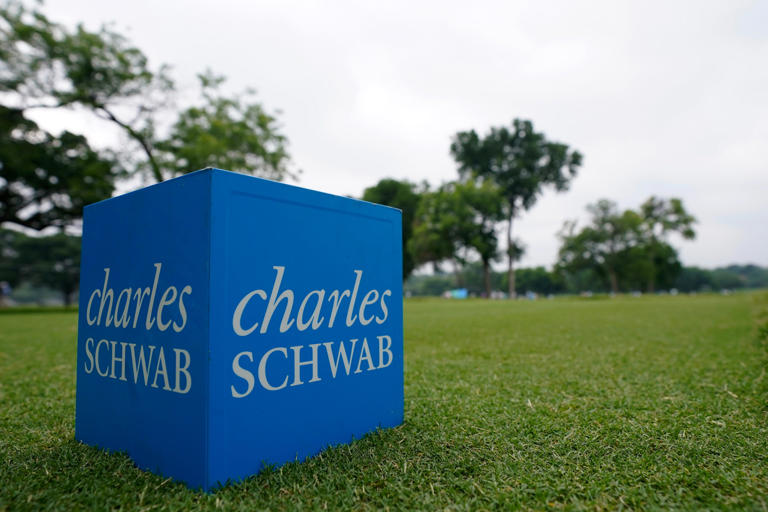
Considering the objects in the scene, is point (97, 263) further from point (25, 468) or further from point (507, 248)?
point (507, 248)

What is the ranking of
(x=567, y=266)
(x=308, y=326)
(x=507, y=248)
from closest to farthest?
(x=308, y=326), (x=507, y=248), (x=567, y=266)

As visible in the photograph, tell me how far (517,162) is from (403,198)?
10.1 metres

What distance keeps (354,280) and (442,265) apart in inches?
1280

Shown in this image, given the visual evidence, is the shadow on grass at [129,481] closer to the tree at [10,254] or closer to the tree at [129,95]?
the tree at [129,95]

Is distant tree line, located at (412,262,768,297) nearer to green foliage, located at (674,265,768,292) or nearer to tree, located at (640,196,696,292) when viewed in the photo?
green foliage, located at (674,265,768,292)

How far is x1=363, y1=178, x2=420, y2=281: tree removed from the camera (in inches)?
1415

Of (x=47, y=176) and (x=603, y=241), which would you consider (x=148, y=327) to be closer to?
(x=47, y=176)

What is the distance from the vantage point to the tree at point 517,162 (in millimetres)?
33125

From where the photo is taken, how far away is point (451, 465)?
1562 millimetres

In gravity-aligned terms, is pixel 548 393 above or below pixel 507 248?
below

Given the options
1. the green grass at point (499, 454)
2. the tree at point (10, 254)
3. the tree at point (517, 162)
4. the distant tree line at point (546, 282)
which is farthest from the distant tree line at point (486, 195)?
the distant tree line at point (546, 282)

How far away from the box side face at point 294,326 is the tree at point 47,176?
746 inches

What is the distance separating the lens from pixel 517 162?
108 ft

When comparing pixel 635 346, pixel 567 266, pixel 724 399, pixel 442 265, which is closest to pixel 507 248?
pixel 442 265
